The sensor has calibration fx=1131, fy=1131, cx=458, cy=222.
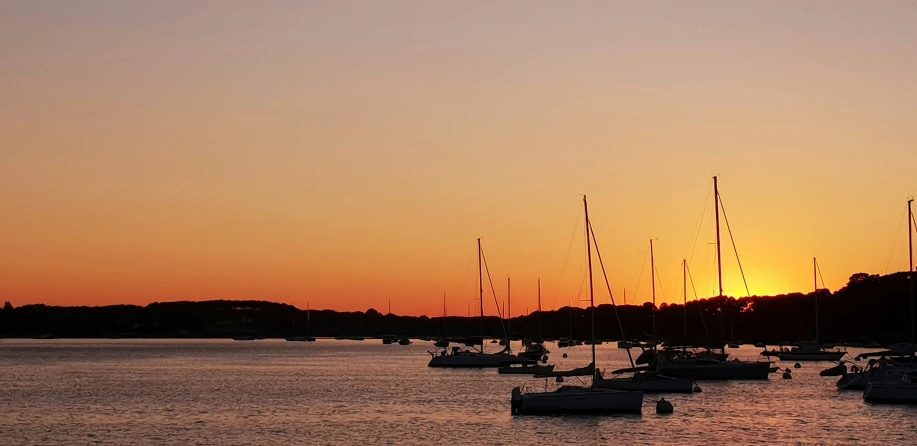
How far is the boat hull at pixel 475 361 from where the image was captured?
109062mm

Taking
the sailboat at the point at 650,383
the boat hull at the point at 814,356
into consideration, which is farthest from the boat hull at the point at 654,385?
the boat hull at the point at 814,356

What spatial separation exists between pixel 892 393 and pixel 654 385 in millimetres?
13694

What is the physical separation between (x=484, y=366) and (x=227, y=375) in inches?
1004

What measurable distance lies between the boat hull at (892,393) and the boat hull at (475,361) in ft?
156

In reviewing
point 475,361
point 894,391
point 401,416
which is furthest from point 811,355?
point 401,416

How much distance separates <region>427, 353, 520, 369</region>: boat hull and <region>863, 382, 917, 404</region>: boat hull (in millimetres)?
47441

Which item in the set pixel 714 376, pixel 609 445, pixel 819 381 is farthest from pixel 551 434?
pixel 819 381

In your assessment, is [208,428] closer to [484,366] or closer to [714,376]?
[714,376]

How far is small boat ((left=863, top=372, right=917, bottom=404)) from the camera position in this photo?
62.8 meters

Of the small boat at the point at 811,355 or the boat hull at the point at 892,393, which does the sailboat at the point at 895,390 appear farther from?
the small boat at the point at 811,355

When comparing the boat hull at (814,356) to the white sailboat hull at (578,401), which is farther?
the boat hull at (814,356)

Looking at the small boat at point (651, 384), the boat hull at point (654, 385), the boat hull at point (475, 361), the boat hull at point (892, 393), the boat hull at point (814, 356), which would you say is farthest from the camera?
the boat hull at point (814, 356)

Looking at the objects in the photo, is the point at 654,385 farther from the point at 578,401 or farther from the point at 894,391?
the point at 578,401

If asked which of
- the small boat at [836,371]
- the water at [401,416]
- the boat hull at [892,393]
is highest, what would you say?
the small boat at [836,371]
